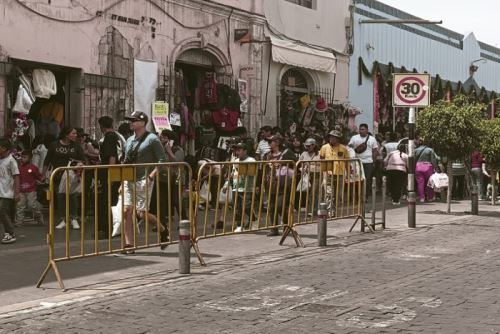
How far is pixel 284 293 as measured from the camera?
8.30 m

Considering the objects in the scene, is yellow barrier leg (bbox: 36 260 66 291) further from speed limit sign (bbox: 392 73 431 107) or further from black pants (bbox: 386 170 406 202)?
black pants (bbox: 386 170 406 202)

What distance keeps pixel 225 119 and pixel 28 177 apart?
6.96m

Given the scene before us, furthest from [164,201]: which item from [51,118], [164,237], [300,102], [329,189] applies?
[300,102]

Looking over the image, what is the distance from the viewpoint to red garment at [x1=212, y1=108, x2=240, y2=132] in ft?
65.2

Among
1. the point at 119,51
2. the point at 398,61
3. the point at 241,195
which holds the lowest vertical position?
the point at 241,195

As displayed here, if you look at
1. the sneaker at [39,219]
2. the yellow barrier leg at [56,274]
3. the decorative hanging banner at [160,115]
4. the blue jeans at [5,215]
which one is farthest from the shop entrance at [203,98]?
the yellow barrier leg at [56,274]

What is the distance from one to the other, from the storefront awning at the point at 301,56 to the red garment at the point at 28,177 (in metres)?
9.27

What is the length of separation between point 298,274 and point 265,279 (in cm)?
51

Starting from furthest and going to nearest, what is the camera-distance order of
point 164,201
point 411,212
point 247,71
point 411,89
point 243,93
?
point 247,71 < point 243,93 < point 411,89 < point 411,212 < point 164,201

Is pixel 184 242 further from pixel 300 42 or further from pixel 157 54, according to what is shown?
pixel 300 42

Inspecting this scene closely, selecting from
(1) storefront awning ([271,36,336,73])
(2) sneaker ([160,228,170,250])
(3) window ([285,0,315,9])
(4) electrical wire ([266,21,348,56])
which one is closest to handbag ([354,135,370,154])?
(1) storefront awning ([271,36,336,73])

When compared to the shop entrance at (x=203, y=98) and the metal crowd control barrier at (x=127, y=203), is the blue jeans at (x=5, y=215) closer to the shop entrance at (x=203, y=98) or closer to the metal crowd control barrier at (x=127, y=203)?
the metal crowd control barrier at (x=127, y=203)

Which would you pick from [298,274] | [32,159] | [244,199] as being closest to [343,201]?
[244,199]

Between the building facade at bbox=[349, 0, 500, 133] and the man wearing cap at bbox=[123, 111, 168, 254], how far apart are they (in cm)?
1602
